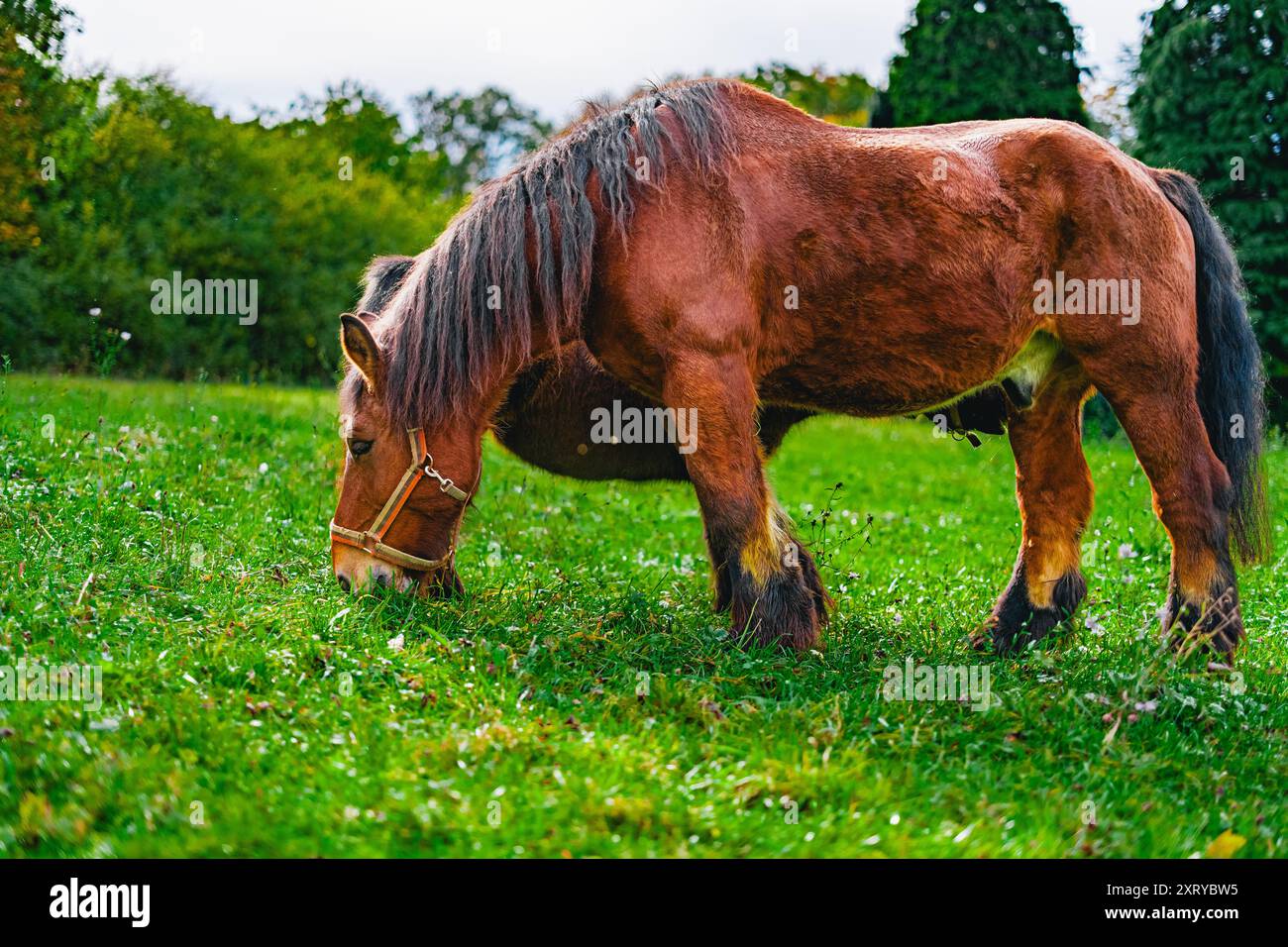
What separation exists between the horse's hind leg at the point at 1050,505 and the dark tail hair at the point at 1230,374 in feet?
2.11

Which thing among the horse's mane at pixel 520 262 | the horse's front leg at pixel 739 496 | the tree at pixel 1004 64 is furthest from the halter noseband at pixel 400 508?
the tree at pixel 1004 64

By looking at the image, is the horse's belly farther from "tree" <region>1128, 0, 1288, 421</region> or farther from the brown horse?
"tree" <region>1128, 0, 1288, 421</region>

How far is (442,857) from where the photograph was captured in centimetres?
280

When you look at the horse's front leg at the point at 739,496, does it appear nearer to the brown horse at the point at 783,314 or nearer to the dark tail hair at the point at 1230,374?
the brown horse at the point at 783,314

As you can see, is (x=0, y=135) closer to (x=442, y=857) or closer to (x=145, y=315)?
(x=145, y=315)

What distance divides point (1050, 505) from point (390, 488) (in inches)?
141

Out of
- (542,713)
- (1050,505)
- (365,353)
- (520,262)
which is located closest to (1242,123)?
(1050,505)

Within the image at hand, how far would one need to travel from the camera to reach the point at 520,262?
486 cm

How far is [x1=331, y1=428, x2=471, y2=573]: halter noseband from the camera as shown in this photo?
4.95m

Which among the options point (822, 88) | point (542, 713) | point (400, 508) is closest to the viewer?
point (542, 713)

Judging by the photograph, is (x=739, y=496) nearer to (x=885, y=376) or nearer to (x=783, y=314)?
(x=783, y=314)

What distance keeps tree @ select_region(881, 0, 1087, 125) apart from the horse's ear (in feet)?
44.8

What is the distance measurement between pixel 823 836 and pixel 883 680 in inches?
60.1
